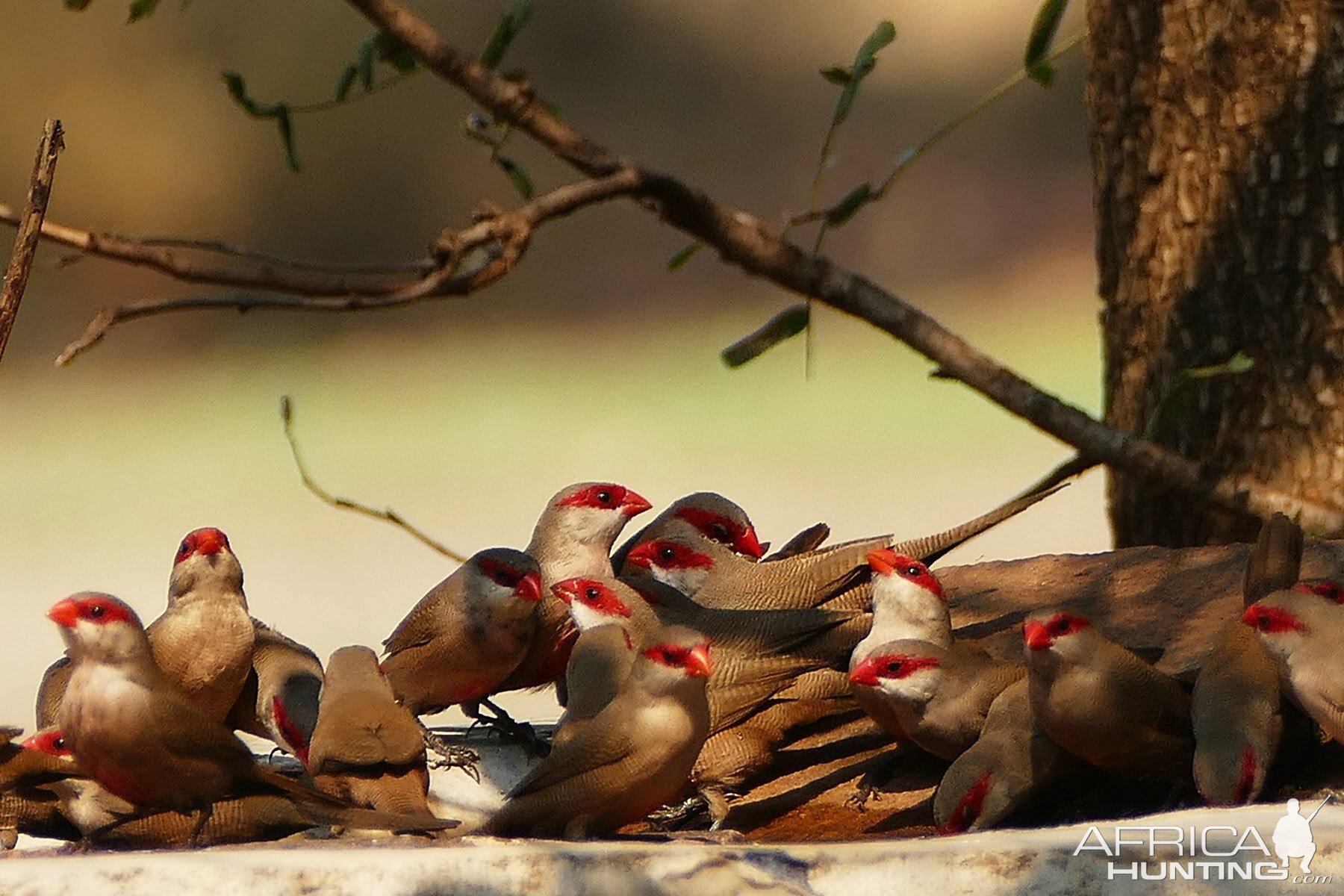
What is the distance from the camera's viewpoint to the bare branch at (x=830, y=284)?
13.7 ft

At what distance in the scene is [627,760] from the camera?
388cm

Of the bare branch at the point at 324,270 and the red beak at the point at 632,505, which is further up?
the bare branch at the point at 324,270

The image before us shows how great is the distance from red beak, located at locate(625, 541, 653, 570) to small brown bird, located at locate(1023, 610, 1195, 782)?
1759mm

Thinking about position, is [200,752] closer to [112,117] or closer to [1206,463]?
[1206,463]

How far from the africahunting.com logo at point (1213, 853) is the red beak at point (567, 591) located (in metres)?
2.13

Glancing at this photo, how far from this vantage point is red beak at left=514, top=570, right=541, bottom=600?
4.85 m

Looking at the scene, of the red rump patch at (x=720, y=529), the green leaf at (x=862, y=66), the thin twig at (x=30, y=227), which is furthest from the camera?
the red rump patch at (x=720, y=529)

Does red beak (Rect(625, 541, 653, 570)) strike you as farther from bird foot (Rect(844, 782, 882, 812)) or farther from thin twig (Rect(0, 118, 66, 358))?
thin twig (Rect(0, 118, 66, 358))

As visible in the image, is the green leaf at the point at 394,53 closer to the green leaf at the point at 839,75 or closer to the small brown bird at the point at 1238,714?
the green leaf at the point at 839,75

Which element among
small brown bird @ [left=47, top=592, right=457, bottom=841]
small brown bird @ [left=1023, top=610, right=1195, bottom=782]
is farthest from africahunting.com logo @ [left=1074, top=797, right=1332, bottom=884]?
small brown bird @ [left=47, top=592, right=457, bottom=841]

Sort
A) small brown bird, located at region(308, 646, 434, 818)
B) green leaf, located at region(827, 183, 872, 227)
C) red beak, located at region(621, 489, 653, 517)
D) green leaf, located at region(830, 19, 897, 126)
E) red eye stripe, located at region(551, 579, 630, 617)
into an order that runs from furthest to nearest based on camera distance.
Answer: red beak, located at region(621, 489, 653, 517)
red eye stripe, located at region(551, 579, 630, 617)
green leaf, located at region(827, 183, 872, 227)
green leaf, located at region(830, 19, 897, 126)
small brown bird, located at region(308, 646, 434, 818)

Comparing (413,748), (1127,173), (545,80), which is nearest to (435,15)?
(545,80)

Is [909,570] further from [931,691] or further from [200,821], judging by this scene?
[200,821]

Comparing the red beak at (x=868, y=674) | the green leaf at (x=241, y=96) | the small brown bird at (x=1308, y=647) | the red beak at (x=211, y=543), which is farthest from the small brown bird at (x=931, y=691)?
the green leaf at (x=241, y=96)
